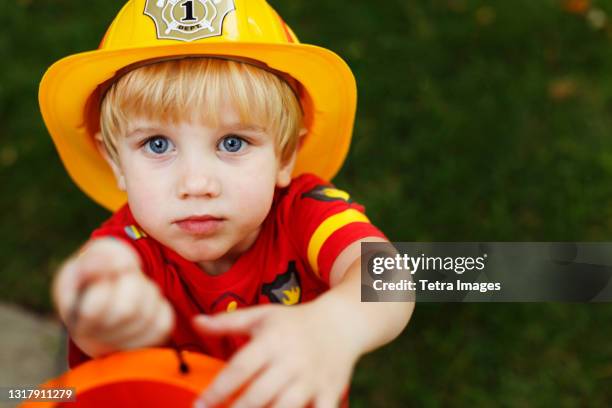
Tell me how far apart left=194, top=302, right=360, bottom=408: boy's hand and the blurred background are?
111 centimetres

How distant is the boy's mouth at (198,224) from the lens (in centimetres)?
110

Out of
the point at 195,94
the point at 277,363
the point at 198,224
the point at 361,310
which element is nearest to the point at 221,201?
the point at 198,224

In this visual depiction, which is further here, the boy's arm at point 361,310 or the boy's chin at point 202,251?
the boy's chin at point 202,251

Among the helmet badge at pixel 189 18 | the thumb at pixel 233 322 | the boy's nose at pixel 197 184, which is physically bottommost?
the thumb at pixel 233 322

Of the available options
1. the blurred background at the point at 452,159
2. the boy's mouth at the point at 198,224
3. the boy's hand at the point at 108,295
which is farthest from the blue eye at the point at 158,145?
the blurred background at the point at 452,159

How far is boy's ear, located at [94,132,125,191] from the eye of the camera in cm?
127

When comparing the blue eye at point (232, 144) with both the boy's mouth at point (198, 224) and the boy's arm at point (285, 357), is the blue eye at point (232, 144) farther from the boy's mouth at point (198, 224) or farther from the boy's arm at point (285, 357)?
the boy's arm at point (285, 357)

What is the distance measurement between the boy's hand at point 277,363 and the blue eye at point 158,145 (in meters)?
0.40

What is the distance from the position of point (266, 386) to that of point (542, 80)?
1.87m

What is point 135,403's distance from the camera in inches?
35.4

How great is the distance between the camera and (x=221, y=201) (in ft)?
3.63

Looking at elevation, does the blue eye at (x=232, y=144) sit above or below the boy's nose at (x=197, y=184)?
above

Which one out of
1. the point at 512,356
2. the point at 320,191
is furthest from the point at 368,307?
the point at 512,356

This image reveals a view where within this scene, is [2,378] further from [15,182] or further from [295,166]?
[295,166]
